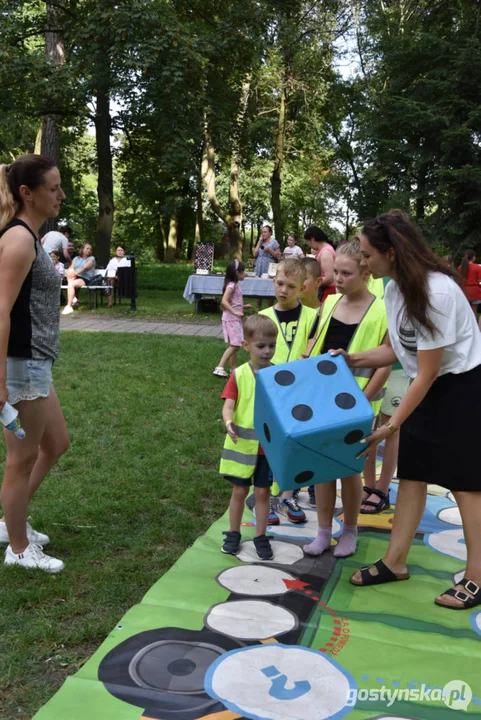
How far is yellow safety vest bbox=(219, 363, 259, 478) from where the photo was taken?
3510mm

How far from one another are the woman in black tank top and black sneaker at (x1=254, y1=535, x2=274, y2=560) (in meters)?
1.03

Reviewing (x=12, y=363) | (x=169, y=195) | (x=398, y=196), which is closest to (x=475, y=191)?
(x=398, y=196)

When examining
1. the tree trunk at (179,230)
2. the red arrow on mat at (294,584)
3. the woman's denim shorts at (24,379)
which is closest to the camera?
the woman's denim shorts at (24,379)

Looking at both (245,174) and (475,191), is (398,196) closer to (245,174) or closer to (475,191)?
(475,191)

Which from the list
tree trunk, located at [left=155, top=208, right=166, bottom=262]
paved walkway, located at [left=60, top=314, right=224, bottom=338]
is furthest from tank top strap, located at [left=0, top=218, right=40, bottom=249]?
tree trunk, located at [left=155, top=208, right=166, bottom=262]

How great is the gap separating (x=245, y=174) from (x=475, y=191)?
15623 millimetres

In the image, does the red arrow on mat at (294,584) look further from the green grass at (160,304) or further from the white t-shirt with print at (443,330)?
the green grass at (160,304)

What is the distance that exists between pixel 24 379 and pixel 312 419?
54.0 inches

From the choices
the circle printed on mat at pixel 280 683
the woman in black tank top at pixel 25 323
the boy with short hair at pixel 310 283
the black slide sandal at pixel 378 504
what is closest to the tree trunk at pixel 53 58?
the boy with short hair at pixel 310 283

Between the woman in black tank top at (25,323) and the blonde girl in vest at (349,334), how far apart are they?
1.41m

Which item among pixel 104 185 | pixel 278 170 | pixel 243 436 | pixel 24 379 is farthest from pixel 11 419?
pixel 278 170

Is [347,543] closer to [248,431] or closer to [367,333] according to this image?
[248,431]

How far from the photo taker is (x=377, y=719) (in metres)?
2.29

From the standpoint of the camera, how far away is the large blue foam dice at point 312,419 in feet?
9.17
